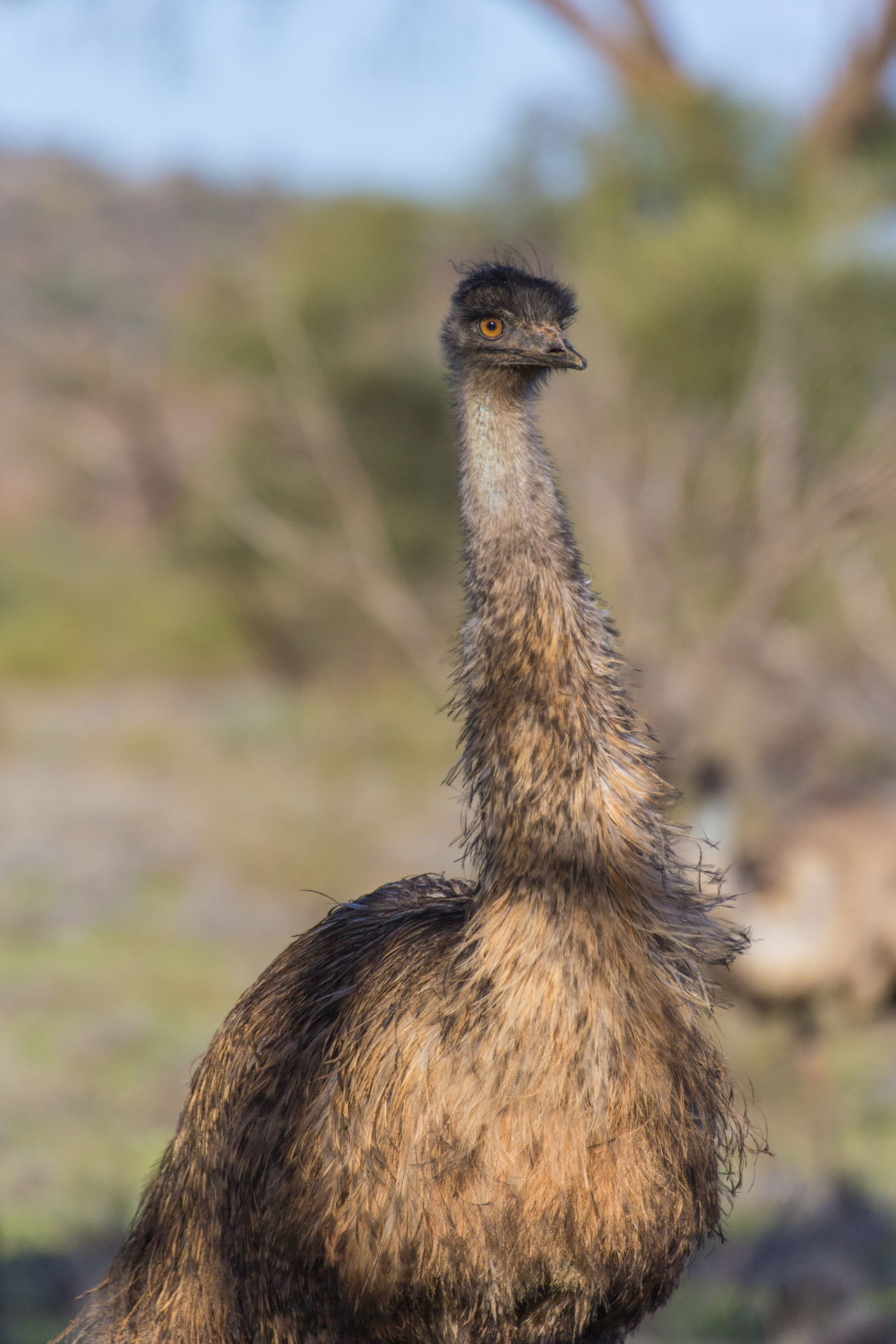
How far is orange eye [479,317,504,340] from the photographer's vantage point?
290 centimetres

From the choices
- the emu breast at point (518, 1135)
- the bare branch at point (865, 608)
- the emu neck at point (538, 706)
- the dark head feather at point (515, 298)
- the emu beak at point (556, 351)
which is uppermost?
the bare branch at point (865, 608)

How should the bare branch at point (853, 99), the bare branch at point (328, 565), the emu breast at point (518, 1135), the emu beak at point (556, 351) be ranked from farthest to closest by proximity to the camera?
the bare branch at point (853, 99)
the bare branch at point (328, 565)
the emu beak at point (556, 351)
the emu breast at point (518, 1135)

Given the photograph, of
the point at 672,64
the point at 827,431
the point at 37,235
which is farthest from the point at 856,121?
the point at 37,235

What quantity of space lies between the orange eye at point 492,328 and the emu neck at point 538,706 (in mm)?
252

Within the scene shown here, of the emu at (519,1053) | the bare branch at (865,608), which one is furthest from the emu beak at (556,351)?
the bare branch at (865,608)

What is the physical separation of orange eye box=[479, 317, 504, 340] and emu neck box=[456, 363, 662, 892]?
25cm

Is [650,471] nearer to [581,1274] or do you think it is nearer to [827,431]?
[827,431]

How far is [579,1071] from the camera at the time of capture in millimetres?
2564

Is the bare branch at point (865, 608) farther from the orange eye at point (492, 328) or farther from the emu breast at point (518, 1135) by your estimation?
the emu breast at point (518, 1135)

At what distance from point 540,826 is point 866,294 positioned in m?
11.8

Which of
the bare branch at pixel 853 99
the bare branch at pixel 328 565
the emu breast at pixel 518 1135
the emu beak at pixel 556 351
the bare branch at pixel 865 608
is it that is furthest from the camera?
the bare branch at pixel 853 99

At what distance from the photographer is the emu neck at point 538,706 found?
260cm

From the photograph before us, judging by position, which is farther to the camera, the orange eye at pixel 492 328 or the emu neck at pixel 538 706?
the orange eye at pixel 492 328

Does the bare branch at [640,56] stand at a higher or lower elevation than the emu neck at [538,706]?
higher
